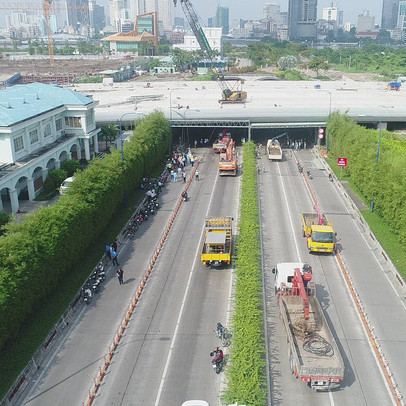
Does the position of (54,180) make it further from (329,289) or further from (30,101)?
(329,289)

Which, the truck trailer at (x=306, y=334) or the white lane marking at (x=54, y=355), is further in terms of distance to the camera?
the white lane marking at (x=54, y=355)

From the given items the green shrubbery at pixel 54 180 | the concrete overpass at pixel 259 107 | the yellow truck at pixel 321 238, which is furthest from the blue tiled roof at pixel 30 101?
the yellow truck at pixel 321 238

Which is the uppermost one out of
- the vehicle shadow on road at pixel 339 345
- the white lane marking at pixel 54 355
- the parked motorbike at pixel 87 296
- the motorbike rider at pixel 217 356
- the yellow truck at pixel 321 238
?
the yellow truck at pixel 321 238

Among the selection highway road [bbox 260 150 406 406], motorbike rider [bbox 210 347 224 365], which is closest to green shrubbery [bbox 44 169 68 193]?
highway road [bbox 260 150 406 406]

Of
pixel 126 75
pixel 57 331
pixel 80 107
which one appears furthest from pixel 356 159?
pixel 126 75

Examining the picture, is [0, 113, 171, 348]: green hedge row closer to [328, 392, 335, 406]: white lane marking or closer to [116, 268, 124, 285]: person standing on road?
[116, 268, 124, 285]: person standing on road

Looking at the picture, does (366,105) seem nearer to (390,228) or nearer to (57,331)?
(390,228)

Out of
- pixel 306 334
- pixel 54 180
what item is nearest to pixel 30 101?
pixel 54 180

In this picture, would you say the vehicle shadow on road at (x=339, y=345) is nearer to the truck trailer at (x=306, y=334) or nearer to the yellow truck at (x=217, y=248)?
the truck trailer at (x=306, y=334)
